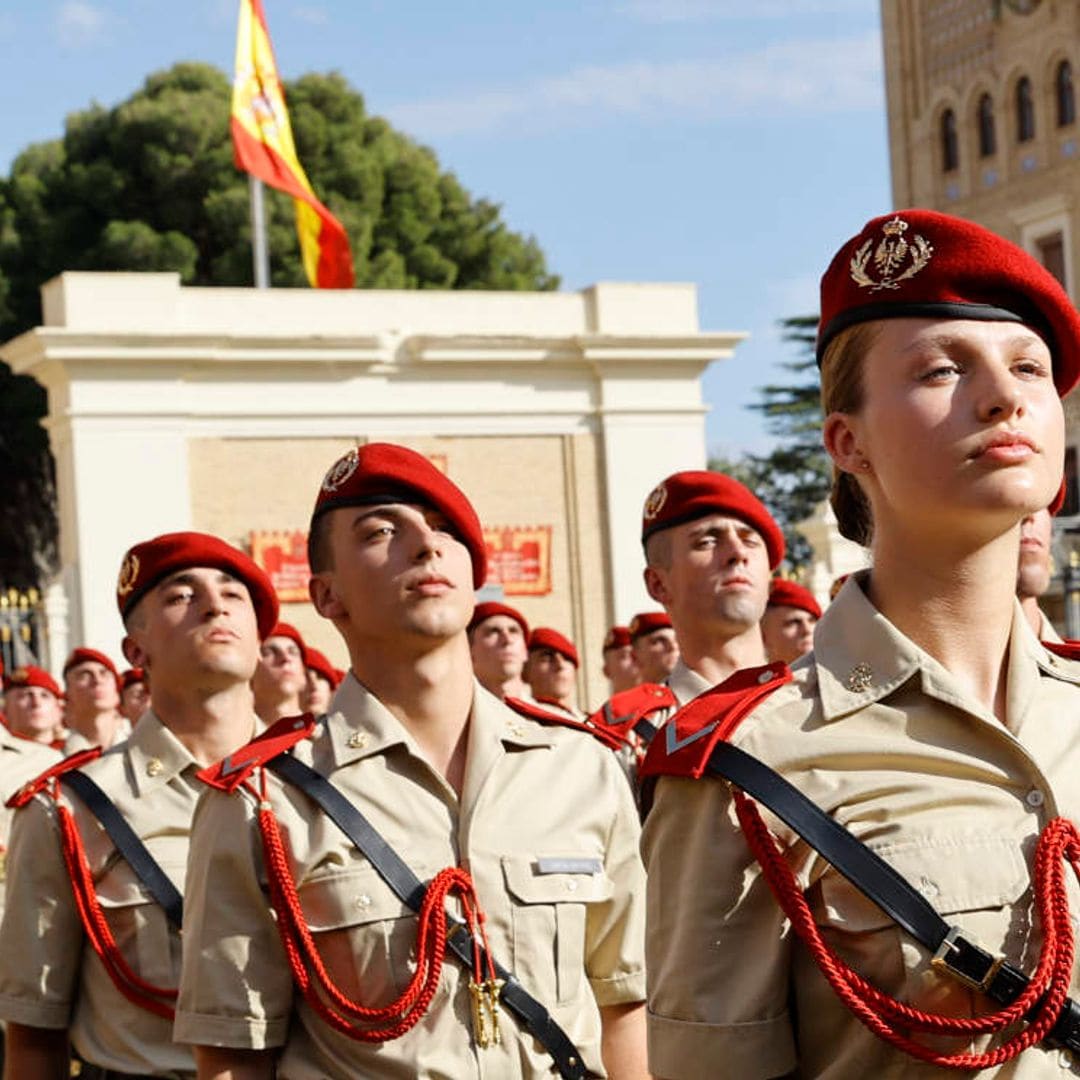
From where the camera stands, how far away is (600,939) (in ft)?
12.6

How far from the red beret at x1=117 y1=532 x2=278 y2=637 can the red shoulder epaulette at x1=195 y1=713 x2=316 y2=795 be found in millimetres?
1217

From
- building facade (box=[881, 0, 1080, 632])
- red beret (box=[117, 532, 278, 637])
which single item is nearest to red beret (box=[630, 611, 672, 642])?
red beret (box=[117, 532, 278, 637])

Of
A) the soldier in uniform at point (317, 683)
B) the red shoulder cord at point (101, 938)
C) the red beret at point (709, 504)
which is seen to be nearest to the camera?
the red shoulder cord at point (101, 938)

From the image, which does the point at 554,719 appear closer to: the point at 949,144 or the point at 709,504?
the point at 709,504

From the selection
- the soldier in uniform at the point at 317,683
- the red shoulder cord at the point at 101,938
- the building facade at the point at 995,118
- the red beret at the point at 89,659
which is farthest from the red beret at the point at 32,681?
the building facade at the point at 995,118

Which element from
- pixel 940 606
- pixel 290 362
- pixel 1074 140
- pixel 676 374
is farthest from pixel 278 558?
pixel 940 606

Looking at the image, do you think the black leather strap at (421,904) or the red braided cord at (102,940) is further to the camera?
the red braided cord at (102,940)

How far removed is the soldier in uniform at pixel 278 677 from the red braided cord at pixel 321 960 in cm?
574

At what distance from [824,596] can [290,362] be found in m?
6.60

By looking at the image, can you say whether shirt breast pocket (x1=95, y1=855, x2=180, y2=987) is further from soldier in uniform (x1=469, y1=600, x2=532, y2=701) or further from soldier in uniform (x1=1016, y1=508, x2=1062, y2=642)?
soldier in uniform (x1=469, y1=600, x2=532, y2=701)

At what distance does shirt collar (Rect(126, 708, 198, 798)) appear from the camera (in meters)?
4.88

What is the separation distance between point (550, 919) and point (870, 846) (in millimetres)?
1354

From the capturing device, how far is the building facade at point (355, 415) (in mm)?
22562

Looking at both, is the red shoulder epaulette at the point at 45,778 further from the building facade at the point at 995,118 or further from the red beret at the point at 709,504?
the building facade at the point at 995,118
